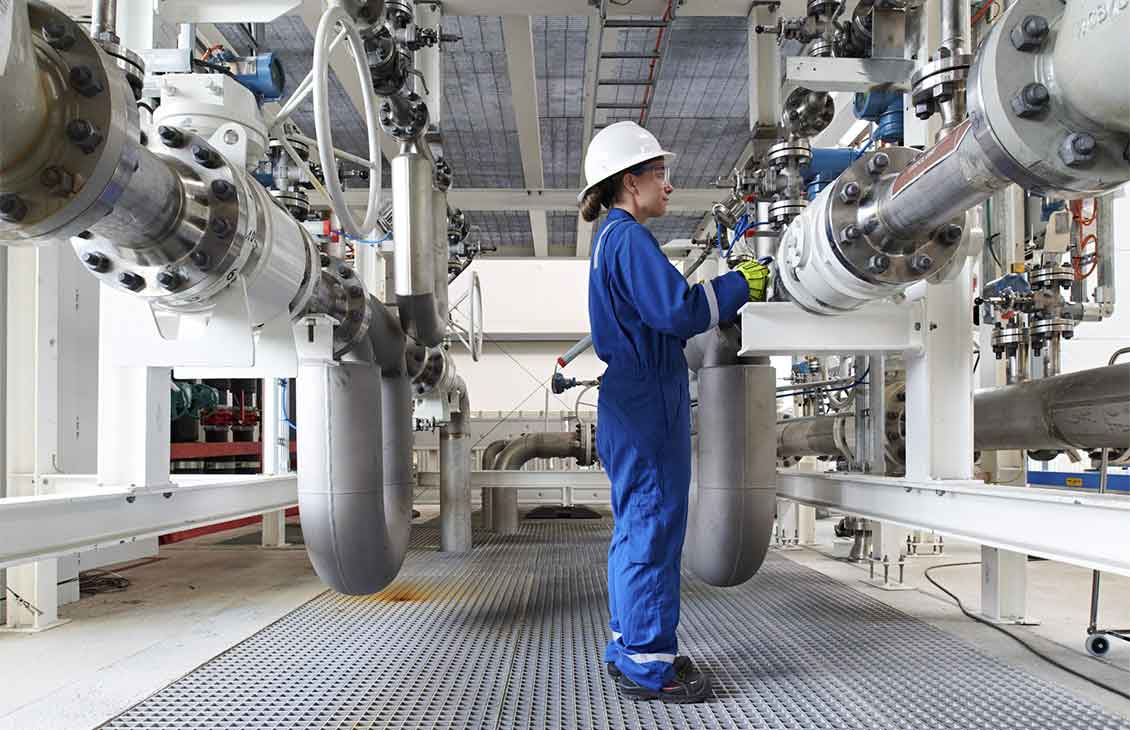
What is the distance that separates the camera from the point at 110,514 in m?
1.30

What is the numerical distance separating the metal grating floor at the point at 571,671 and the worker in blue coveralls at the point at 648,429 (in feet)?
0.34

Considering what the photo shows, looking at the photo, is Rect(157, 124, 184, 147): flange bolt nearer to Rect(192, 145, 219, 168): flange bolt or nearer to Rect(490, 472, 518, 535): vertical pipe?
Rect(192, 145, 219, 168): flange bolt

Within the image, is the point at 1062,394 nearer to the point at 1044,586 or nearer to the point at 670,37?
Answer: the point at 1044,586

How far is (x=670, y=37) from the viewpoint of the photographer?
2889 millimetres

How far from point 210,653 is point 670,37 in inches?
98.6

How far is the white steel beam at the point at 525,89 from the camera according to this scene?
2.70 metres

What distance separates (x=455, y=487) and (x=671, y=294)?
2256 mm

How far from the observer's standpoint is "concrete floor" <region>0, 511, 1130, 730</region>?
5.50ft

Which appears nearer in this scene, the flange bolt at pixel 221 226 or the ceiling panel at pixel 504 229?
the flange bolt at pixel 221 226

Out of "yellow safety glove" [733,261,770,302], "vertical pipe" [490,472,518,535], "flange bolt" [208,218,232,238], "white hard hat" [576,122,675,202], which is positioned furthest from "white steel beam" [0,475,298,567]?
"vertical pipe" [490,472,518,535]

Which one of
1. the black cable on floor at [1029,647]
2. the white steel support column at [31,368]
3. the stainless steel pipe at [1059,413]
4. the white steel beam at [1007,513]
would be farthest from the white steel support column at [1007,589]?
the white steel support column at [31,368]

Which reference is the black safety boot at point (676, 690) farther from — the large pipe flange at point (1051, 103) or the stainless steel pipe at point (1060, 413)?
the large pipe flange at point (1051, 103)

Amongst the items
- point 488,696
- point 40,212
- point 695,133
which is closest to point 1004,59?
point 40,212

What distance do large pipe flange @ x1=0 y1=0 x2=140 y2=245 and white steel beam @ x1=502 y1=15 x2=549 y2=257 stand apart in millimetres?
2126
